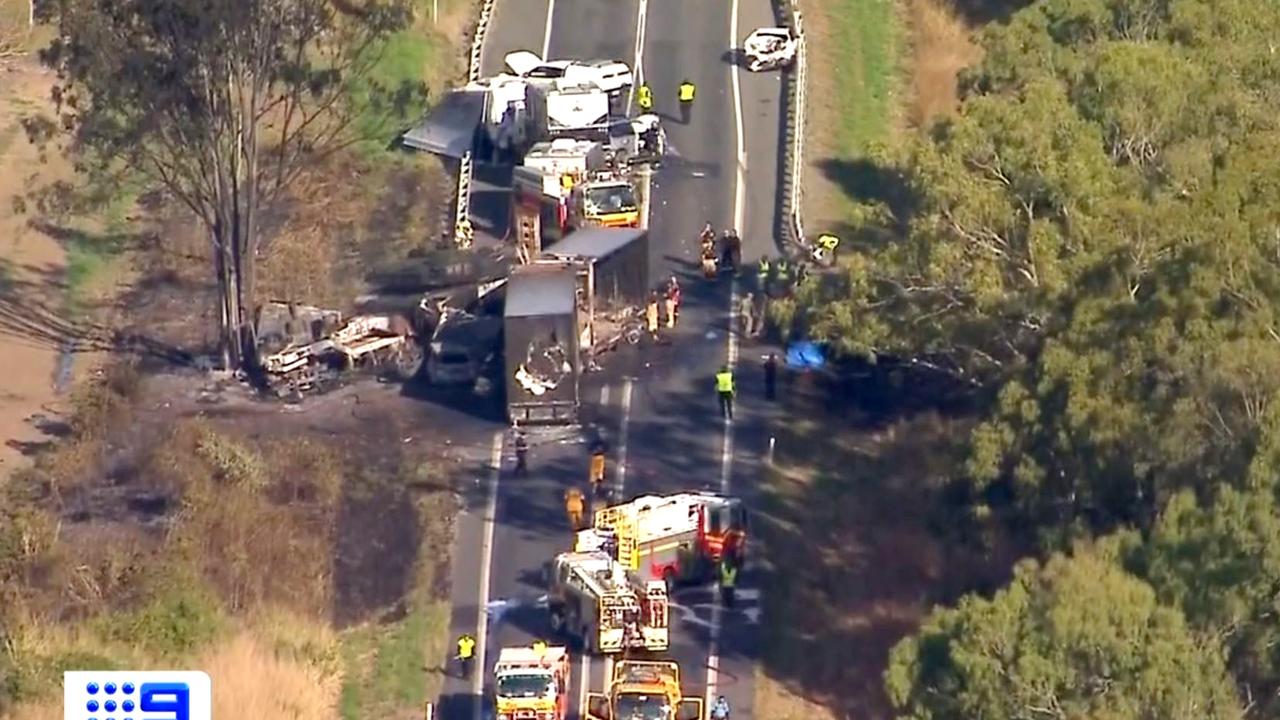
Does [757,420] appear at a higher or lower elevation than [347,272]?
lower

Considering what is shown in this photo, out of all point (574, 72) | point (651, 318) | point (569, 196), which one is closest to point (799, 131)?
point (574, 72)

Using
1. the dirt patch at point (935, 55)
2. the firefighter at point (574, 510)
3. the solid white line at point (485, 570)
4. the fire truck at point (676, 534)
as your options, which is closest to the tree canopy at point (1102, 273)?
the fire truck at point (676, 534)

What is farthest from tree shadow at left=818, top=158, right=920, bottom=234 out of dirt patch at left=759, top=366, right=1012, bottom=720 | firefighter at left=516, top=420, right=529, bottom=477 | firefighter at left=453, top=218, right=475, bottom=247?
Result: firefighter at left=516, top=420, right=529, bottom=477

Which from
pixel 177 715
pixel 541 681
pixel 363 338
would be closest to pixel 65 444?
pixel 363 338

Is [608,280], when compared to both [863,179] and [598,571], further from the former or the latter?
[598,571]

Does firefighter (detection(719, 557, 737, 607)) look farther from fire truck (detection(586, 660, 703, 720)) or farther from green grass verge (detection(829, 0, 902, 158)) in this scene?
green grass verge (detection(829, 0, 902, 158))

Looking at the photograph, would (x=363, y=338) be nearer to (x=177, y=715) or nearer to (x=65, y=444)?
(x=65, y=444)

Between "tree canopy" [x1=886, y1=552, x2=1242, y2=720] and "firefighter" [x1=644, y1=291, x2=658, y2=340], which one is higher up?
"firefighter" [x1=644, y1=291, x2=658, y2=340]
